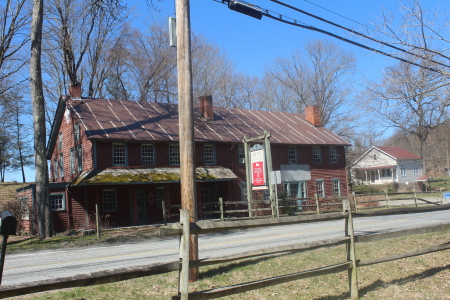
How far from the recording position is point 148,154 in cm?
2658

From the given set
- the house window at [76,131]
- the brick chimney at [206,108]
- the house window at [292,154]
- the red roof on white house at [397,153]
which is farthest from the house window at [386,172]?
the house window at [76,131]

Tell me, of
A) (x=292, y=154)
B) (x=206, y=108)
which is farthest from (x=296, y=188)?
(x=206, y=108)

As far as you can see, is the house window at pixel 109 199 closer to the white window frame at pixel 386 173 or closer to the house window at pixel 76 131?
the house window at pixel 76 131

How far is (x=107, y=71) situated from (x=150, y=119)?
50.8ft

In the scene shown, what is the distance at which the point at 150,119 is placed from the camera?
28.5 metres

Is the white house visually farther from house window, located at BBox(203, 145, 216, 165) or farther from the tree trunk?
the tree trunk

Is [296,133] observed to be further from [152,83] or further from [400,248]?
[400,248]

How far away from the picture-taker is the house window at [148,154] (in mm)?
26375

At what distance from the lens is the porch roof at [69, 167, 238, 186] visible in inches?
904

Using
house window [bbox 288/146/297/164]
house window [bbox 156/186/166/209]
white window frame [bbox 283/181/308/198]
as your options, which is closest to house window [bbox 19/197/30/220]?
house window [bbox 156/186/166/209]

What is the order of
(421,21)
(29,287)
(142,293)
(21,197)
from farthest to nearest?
(21,197) → (421,21) → (142,293) → (29,287)

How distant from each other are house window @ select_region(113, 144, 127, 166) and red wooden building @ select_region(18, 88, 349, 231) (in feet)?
0.19

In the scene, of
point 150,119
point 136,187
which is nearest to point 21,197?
point 136,187

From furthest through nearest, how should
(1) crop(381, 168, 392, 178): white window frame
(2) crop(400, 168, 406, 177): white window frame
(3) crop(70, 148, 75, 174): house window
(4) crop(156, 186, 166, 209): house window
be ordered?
(1) crop(381, 168, 392, 178): white window frame → (2) crop(400, 168, 406, 177): white window frame → (3) crop(70, 148, 75, 174): house window → (4) crop(156, 186, 166, 209): house window
